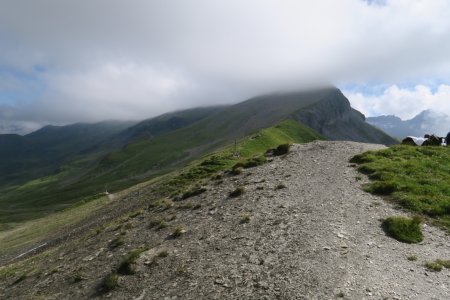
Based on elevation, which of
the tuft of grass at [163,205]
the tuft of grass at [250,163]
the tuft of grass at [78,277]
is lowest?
the tuft of grass at [78,277]

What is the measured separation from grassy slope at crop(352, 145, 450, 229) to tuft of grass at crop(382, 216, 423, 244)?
2.16m

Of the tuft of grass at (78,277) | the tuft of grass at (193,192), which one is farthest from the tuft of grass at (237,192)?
the tuft of grass at (78,277)

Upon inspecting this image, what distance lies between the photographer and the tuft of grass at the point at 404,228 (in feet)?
67.6

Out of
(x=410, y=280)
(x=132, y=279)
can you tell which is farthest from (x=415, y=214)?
(x=132, y=279)

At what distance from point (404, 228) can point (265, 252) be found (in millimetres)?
8061

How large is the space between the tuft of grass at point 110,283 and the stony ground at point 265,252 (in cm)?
33

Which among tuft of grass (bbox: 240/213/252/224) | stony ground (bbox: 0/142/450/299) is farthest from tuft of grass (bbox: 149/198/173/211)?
tuft of grass (bbox: 240/213/252/224)

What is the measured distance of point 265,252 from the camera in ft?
64.5

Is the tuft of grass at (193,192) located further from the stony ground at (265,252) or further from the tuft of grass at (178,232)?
the tuft of grass at (178,232)

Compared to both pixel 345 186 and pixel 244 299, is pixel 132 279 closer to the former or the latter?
pixel 244 299

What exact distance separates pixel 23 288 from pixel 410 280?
76.4ft

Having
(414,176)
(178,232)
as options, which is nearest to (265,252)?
(178,232)

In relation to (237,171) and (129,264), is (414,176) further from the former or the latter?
(129,264)

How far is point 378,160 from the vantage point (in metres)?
33.5
